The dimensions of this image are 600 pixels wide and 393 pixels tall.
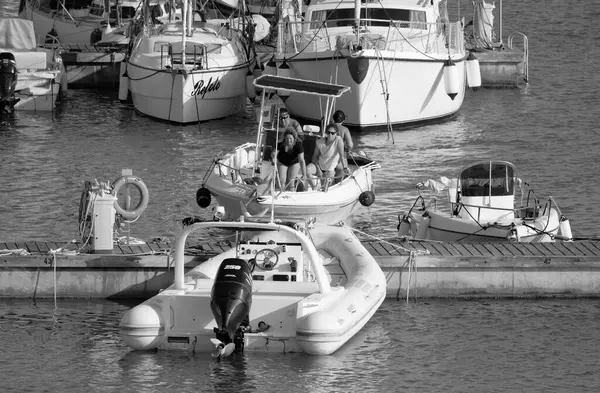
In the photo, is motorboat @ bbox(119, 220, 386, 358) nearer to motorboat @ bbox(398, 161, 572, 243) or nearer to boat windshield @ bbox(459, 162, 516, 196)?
motorboat @ bbox(398, 161, 572, 243)

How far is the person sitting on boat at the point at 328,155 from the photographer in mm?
24203

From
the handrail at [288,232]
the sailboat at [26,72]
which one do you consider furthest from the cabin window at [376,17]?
the handrail at [288,232]

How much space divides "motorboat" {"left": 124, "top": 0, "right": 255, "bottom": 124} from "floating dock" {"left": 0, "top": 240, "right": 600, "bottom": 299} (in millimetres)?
17274

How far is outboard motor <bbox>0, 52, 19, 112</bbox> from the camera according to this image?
3822cm

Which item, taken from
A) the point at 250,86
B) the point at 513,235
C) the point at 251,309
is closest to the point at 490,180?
the point at 513,235

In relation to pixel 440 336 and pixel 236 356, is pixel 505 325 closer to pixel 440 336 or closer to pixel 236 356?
pixel 440 336

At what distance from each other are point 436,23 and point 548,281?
18.7 metres

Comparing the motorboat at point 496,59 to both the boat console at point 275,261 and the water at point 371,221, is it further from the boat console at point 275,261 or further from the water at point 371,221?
the boat console at point 275,261

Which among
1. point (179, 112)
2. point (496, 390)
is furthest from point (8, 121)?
point (496, 390)

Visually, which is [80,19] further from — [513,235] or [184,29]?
[513,235]

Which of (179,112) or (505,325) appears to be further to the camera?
(179,112)

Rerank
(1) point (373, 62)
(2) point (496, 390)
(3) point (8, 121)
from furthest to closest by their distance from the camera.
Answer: (3) point (8, 121) → (1) point (373, 62) → (2) point (496, 390)

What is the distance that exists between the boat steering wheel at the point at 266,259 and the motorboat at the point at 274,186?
344 centimetres

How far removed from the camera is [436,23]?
123 ft
